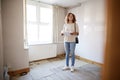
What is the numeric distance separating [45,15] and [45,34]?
0.68 metres

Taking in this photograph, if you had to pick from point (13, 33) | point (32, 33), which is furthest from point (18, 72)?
point (32, 33)

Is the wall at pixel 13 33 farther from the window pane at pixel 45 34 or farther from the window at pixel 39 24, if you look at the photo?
the window pane at pixel 45 34

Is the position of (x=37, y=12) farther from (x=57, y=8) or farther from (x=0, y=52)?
(x=0, y=52)

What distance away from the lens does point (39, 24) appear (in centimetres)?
354

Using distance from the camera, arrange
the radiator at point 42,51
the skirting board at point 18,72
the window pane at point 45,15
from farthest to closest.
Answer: the window pane at point 45,15, the radiator at point 42,51, the skirting board at point 18,72

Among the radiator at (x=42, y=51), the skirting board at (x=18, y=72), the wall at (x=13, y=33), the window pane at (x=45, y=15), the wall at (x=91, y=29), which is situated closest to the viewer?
the wall at (x=13, y=33)

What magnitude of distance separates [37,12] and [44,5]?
37 centimetres

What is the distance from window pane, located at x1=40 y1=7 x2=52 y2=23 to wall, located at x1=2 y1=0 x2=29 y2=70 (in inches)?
53.0

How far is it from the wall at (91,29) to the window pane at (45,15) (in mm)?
1050

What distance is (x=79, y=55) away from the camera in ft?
12.6

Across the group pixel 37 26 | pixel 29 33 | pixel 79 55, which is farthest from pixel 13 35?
pixel 79 55

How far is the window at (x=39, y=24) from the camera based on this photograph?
3.33 m

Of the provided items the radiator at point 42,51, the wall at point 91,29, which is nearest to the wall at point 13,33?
the radiator at point 42,51

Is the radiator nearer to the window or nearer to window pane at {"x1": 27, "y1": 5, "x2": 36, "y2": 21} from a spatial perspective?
the window
